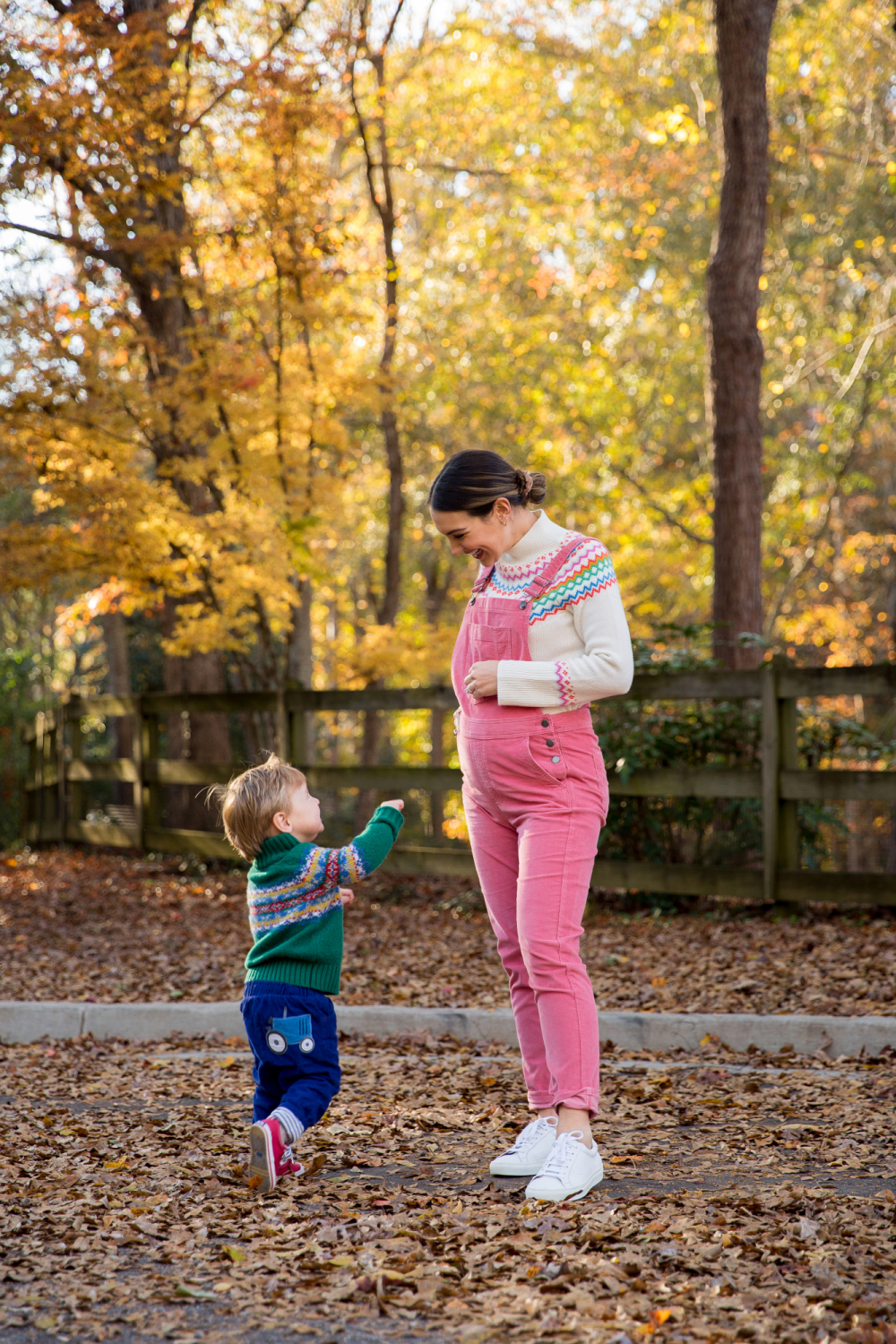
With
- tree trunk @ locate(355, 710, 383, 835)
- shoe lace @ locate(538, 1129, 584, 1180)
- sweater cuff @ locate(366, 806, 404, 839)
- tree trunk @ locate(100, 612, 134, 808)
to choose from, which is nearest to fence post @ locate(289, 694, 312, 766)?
tree trunk @ locate(355, 710, 383, 835)

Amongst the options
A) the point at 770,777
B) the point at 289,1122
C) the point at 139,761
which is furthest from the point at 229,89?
the point at 289,1122

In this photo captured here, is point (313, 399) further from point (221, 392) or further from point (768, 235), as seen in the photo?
point (768, 235)

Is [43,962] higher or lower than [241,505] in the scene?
lower

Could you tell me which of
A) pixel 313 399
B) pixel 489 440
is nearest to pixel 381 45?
pixel 313 399

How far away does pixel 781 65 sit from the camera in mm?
15250

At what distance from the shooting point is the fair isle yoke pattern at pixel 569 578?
3.09 m

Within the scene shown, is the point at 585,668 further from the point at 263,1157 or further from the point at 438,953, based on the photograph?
the point at 438,953

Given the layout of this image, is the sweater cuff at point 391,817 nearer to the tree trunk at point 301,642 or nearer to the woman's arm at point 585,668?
the woman's arm at point 585,668

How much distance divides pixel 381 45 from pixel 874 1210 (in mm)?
11456

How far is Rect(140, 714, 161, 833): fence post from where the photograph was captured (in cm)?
1030

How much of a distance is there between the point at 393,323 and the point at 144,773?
23.5 feet

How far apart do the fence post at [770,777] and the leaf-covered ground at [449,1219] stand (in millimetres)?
2409

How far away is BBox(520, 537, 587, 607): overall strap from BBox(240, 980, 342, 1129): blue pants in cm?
118

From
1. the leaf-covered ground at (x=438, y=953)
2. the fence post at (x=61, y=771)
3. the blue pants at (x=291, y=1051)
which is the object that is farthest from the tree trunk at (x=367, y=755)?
the blue pants at (x=291, y=1051)
